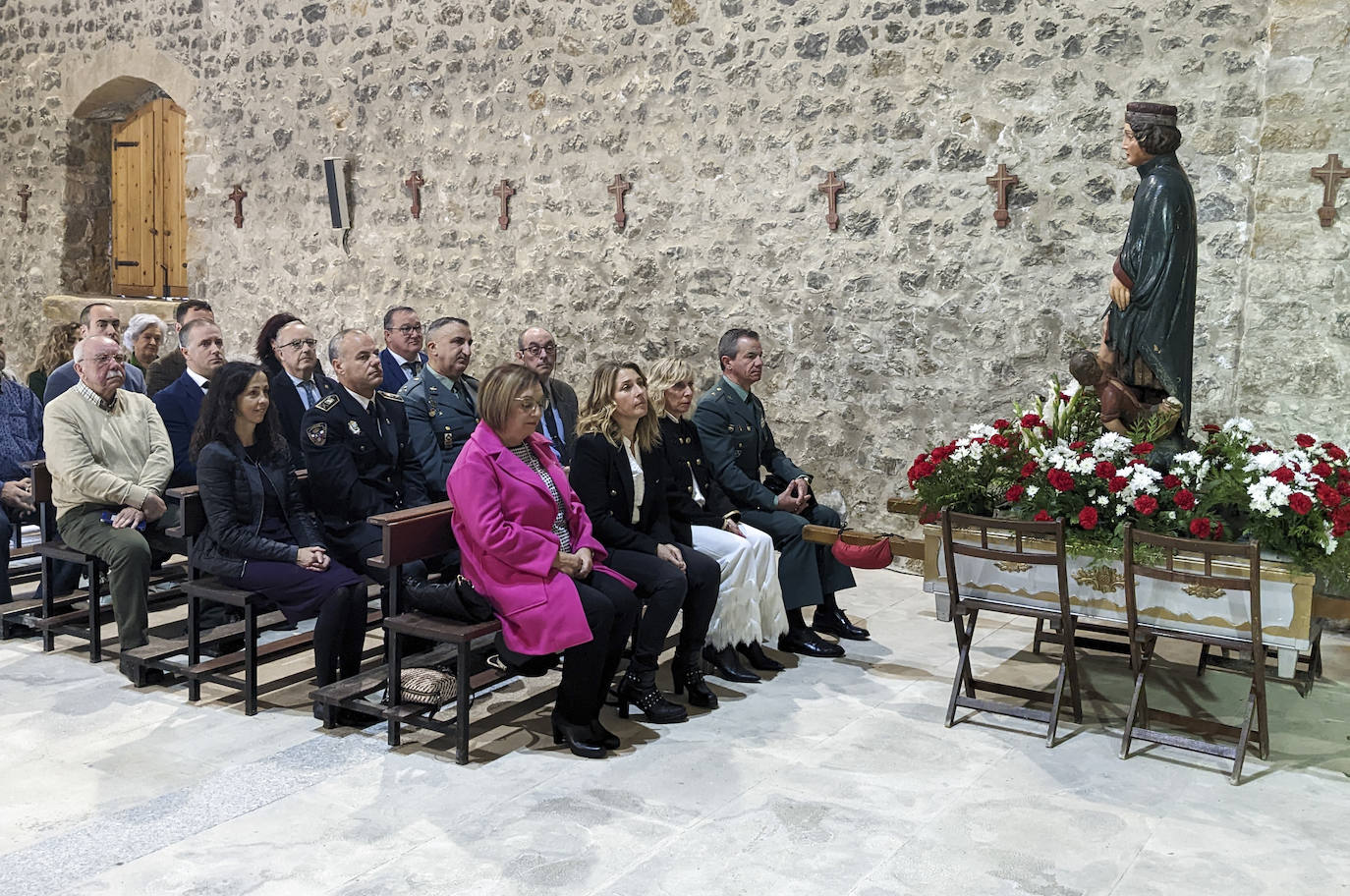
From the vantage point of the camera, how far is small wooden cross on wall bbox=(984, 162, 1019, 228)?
6246 millimetres

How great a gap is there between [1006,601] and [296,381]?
3.46 metres

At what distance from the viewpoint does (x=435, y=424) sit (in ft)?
17.3

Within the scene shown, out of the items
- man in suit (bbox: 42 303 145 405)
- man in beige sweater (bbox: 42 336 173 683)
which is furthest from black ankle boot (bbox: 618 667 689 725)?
man in suit (bbox: 42 303 145 405)

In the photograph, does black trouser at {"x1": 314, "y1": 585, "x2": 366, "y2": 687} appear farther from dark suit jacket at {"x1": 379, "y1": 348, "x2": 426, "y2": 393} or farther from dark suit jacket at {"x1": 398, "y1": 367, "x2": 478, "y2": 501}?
dark suit jacket at {"x1": 379, "y1": 348, "x2": 426, "y2": 393}

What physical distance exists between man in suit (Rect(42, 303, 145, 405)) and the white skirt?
2638mm

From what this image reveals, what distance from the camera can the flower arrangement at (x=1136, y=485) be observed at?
154 inches

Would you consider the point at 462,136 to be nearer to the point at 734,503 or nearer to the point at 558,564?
the point at 734,503

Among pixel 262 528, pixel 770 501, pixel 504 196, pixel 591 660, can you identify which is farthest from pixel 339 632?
pixel 504 196

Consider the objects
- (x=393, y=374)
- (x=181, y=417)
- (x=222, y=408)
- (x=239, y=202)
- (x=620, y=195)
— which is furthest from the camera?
(x=239, y=202)

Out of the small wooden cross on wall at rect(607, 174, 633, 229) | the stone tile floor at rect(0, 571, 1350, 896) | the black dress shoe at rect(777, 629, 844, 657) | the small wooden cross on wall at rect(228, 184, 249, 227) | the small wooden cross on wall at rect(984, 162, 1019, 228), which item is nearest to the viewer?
the stone tile floor at rect(0, 571, 1350, 896)

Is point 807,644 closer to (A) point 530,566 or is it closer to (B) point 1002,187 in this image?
(A) point 530,566

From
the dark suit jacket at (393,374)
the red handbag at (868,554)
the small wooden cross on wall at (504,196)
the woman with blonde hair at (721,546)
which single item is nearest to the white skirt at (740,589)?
the woman with blonde hair at (721,546)

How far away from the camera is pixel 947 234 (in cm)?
647

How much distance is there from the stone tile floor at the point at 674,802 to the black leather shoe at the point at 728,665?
0.07 metres
